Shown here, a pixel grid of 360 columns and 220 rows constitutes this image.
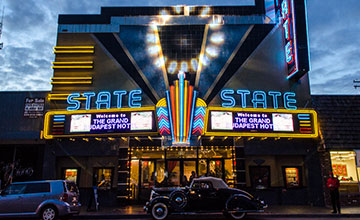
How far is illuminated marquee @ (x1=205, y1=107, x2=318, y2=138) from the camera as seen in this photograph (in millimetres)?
15875

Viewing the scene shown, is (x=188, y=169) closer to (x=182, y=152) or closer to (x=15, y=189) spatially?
(x=182, y=152)

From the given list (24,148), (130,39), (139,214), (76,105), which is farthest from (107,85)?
(139,214)

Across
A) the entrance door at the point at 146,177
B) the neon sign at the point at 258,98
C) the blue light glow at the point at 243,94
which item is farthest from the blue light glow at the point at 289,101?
the entrance door at the point at 146,177

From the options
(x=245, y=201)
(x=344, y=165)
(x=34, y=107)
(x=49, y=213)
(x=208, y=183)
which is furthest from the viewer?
(x=34, y=107)

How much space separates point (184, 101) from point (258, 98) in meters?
5.51

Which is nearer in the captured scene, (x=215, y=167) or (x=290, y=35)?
(x=215, y=167)

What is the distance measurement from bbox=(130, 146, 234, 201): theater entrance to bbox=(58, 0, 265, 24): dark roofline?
925 cm

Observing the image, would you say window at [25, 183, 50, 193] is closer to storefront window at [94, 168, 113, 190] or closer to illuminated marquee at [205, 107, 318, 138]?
storefront window at [94, 168, 113, 190]

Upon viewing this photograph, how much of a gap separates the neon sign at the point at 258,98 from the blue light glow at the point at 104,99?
6.97 metres

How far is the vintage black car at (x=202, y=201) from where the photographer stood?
464 inches

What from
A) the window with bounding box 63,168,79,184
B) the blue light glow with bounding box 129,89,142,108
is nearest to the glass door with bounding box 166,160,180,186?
the blue light glow with bounding box 129,89,142,108

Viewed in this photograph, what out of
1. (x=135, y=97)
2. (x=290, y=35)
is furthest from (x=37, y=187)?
(x=290, y=35)

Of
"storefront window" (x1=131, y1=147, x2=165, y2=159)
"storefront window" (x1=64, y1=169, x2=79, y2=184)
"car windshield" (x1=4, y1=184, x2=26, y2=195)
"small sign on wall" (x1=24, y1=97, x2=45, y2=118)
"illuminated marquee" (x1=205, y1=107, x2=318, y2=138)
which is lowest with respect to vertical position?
"car windshield" (x1=4, y1=184, x2=26, y2=195)

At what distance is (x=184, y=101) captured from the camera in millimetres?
15766
